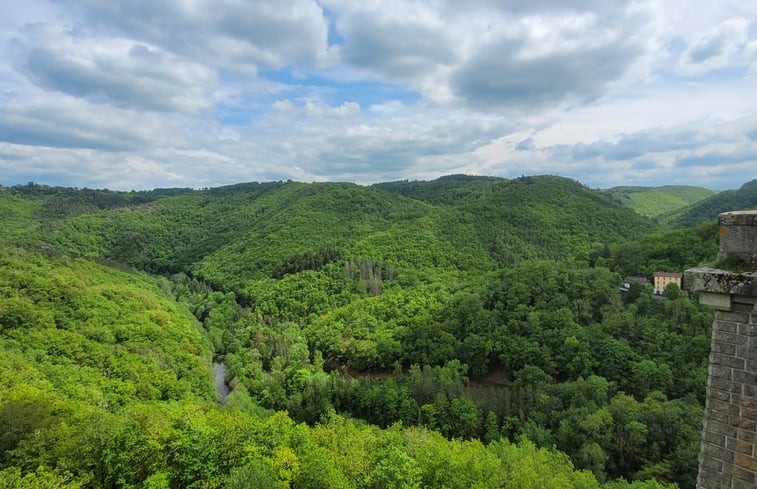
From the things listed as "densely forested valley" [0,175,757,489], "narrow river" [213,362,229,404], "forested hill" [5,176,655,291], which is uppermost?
"forested hill" [5,176,655,291]

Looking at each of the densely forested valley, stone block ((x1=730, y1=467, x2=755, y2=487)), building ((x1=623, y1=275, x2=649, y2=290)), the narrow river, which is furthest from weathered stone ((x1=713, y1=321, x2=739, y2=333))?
building ((x1=623, y1=275, x2=649, y2=290))

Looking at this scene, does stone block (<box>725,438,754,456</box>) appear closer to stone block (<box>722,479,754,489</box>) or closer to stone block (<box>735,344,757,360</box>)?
stone block (<box>722,479,754,489</box>)

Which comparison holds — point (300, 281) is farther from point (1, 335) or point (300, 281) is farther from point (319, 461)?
point (319, 461)

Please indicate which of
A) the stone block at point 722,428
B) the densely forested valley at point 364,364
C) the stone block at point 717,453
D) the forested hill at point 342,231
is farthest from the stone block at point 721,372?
the forested hill at point 342,231

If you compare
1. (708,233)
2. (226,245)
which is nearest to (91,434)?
(708,233)

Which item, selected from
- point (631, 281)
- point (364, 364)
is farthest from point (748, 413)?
point (631, 281)

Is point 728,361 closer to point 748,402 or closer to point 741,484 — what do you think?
point 748,402
